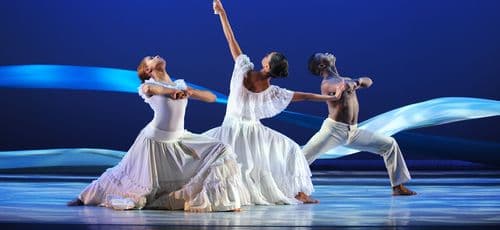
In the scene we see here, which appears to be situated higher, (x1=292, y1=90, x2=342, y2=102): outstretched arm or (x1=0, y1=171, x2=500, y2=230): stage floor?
(x1=292, y1=90, x2=342, y2=102): outstretched arm

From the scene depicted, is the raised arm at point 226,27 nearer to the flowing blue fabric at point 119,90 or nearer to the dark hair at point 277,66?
the dark hair at point 277,66

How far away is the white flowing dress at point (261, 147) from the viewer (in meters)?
5.86

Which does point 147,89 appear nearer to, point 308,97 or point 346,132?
point 308,97

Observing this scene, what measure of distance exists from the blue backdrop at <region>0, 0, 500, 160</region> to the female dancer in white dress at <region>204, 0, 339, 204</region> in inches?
130

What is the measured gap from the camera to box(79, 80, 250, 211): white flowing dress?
5.36m

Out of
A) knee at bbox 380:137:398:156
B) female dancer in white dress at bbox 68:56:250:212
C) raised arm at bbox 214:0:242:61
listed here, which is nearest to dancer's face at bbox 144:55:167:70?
female dancer in white dress at bbox 68:56:250:212

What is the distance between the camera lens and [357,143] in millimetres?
6840

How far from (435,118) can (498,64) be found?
2.91 feet

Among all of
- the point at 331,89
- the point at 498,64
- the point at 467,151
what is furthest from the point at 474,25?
the point at 331,89

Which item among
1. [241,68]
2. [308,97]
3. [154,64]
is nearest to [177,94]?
[154,64]

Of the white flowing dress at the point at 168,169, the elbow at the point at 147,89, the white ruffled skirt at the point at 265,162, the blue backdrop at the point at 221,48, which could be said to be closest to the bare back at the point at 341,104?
the white ruffled skirt at the point at 265,162

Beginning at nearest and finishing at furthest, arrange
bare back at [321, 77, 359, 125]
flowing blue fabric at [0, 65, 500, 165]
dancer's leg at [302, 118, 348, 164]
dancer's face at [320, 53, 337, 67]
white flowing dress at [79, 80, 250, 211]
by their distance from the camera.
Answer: white flowing dress at [79, 80, 250, 211] < dancer's leg at [302, 118, 348, 164] < bare back at [321, 77, 359, 125] < dancer's face at [320, 53, 337, 67] < flowing blue fabric at [0, 65, 500, 165]

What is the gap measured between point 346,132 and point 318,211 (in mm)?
1639

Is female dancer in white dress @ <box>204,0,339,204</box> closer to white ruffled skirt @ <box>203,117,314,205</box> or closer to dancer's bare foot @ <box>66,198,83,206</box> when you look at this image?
white ruffled skirt @ <box>203,117,314,205</box>
